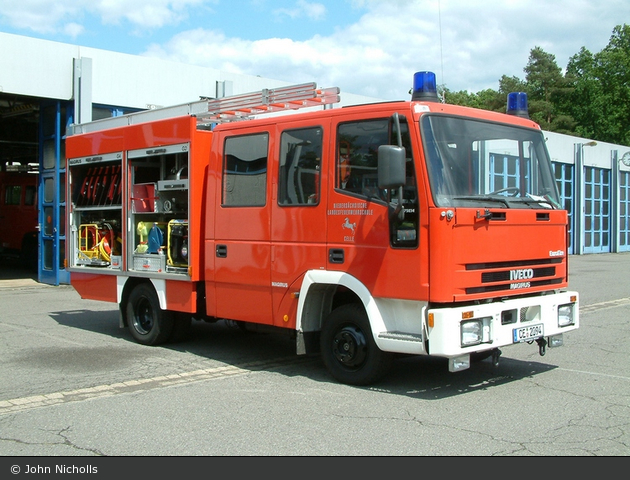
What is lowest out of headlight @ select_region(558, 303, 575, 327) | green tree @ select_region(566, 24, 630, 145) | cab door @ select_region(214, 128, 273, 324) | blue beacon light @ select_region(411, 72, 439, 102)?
headlight @ select_region(558, 303, 575, 327)

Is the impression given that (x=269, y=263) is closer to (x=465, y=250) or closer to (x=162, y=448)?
(x=465, y=250)

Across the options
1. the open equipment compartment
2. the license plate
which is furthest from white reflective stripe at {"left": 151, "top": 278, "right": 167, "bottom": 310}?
the license plate

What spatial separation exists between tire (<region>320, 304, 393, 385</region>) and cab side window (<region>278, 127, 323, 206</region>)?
1.20m

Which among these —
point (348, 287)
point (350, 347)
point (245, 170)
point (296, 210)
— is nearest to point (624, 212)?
point (245, 170)

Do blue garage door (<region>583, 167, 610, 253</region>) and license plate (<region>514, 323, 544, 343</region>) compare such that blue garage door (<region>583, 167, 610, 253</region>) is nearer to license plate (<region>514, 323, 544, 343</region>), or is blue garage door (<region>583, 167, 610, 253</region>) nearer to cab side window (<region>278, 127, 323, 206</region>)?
license plate (<region>514, 323, 544, 343</region>)

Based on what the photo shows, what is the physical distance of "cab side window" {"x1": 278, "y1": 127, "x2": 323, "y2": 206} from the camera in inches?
285

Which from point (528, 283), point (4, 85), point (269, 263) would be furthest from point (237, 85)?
point (528, 283)

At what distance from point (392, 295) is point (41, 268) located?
13.9 metres

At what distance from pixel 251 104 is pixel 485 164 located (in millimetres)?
2876

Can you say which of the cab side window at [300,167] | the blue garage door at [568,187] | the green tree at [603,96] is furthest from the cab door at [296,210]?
the green tree at [603,96]

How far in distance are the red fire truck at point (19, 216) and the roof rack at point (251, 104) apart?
14.0 metres

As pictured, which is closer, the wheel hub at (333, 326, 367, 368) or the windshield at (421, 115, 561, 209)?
the windshield at (421, 115, 561, 209)

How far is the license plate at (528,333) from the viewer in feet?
22.0

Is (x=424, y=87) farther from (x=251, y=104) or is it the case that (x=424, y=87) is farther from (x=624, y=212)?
(x=624, y=212)
